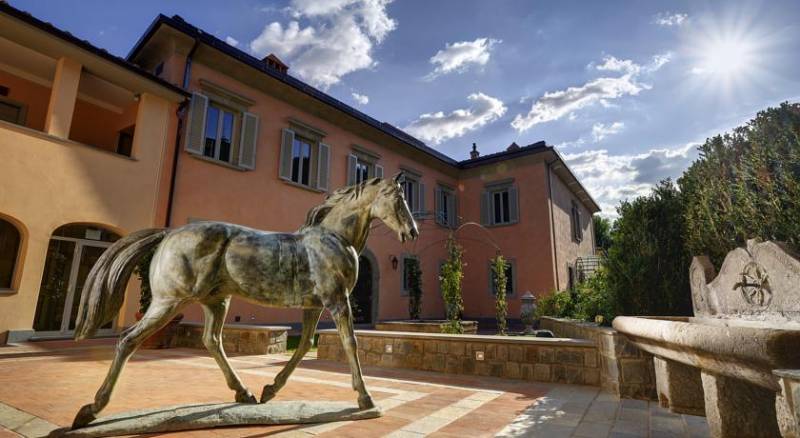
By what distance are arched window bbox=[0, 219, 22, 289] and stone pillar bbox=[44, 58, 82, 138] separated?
2.22 metres

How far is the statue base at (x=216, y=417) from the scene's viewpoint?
2465 mm

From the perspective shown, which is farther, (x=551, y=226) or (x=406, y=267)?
(x=551, y=226)

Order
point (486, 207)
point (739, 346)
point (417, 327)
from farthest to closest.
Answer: point (486, 207), point (417, 327), point (739, 346)

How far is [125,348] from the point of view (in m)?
2.51

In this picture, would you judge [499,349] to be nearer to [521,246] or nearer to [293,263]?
[293,263]

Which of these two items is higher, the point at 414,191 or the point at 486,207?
the point at 414,191

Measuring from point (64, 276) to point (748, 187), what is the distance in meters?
12.9

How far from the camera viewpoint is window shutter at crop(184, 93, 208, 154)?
996cm

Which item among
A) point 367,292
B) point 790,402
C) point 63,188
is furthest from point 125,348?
point 367,292

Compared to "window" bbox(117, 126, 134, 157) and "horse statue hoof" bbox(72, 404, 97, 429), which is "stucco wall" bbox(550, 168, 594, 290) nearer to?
"window" bbox(117, 126, 134, 157)

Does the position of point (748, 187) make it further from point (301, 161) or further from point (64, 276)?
point (64, 276)

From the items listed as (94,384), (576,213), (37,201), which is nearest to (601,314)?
(94,384)

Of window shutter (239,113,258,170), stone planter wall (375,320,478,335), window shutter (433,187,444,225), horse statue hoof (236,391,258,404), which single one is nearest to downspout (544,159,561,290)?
window shutter (433,187,444,225)

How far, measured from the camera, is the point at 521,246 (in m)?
17.0
